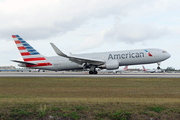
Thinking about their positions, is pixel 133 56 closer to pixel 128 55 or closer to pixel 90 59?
pixel 128 55

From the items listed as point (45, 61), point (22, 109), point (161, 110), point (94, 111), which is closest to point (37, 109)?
point (22, 109)

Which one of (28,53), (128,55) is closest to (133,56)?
(128,55)

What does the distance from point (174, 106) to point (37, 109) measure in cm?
735

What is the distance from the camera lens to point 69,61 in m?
47.7

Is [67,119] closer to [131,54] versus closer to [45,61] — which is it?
[131,54]

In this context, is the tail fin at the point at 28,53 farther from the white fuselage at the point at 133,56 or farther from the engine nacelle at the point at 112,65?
the engine nacelle at the point at 112,65

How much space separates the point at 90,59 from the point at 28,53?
15448 mm

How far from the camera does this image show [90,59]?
43594 millimetres

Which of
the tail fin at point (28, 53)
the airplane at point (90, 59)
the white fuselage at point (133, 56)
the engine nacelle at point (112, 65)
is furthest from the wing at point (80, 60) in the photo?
the tail fin at point (28, 53)

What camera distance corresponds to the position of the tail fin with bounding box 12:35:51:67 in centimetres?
4875

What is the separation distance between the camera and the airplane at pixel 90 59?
43.8 metres

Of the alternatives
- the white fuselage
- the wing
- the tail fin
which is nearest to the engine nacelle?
the white fuselage

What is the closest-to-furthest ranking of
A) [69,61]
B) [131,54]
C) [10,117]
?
[10,117]
[131,54]
[69,61]

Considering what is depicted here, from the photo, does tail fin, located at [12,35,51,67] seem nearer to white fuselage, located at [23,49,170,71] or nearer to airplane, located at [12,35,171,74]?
airplane, located at [12,35,171,74]
